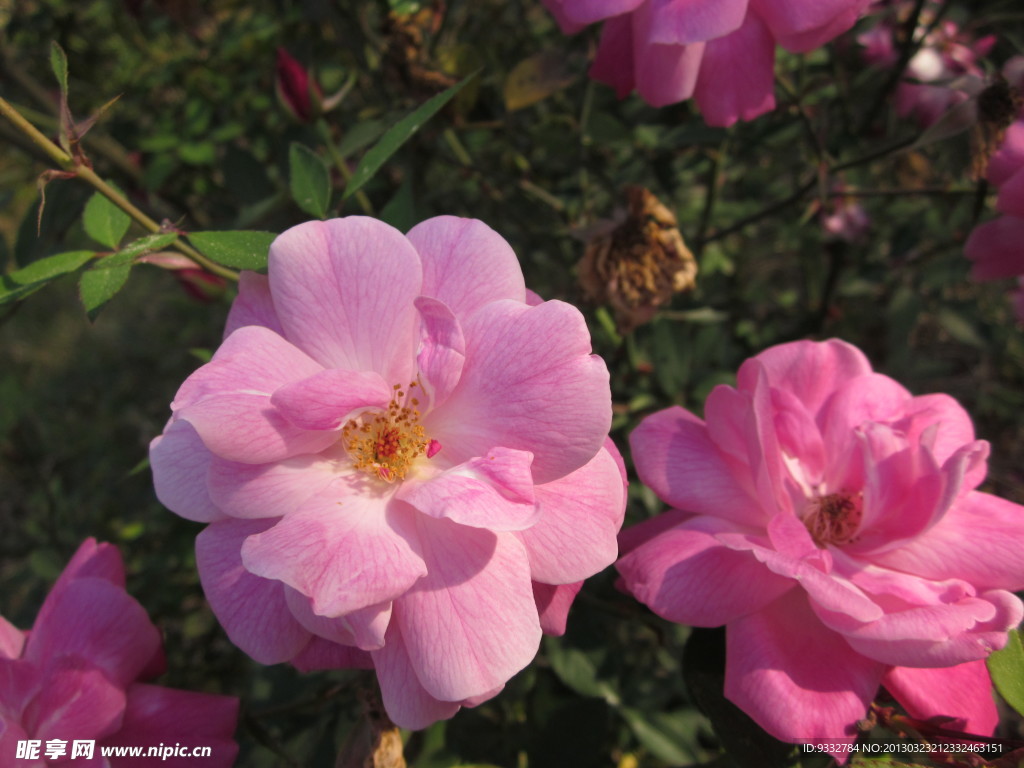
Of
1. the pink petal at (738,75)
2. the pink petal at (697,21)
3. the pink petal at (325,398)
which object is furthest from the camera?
the pink petal at (738,75)

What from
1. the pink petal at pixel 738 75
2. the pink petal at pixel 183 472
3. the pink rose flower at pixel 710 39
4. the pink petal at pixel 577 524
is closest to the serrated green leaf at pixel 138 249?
the pink petal at pixel 183 472

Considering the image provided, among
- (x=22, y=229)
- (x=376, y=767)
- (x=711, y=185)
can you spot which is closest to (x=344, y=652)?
(x=376, y=767)

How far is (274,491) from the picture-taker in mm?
798

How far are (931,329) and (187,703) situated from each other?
3.02m

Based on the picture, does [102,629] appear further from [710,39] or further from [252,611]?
[710,39]

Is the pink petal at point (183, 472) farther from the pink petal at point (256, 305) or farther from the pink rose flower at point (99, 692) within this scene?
the pink rose flower at point (99, 692)

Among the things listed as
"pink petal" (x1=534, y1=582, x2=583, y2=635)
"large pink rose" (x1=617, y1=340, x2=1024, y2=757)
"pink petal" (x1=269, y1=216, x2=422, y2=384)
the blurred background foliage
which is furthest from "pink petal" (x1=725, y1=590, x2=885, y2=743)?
"pink petal" (x1=269, y1=216, x2=422, y2=384)

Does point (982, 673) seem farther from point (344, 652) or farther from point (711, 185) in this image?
point (711, 185)

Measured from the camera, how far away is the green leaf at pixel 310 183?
993 millimetres

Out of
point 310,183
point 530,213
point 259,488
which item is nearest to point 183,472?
point 259,488

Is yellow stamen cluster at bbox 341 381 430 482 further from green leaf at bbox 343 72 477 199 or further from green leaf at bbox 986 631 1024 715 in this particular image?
green leaf at bbox 986 631 1024 715

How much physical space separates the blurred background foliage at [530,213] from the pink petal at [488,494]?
380 mm

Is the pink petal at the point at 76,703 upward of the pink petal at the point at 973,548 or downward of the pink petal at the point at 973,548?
downward

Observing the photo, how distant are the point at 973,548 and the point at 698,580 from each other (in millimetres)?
368
